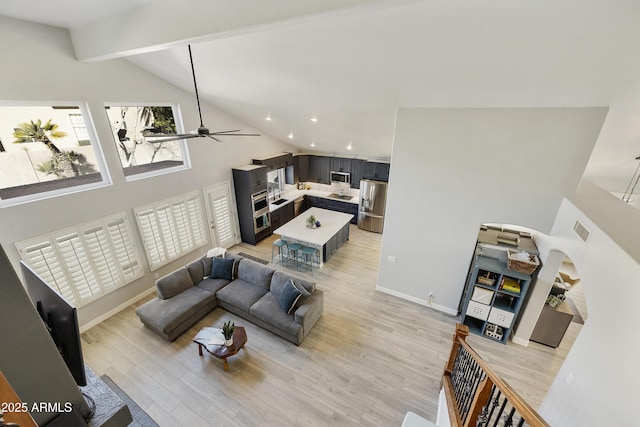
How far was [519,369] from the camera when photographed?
4.01 metres

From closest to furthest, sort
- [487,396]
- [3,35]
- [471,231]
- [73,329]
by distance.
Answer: [73,329], [487,396], [3,35], [471,231]

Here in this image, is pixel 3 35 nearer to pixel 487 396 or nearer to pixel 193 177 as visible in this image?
pixel 193 177

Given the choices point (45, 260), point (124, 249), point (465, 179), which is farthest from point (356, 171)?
point (45, 260)

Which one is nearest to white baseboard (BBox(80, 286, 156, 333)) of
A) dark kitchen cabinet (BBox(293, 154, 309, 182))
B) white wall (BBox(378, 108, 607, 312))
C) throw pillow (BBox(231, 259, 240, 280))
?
throw pillow (BBox(231, 259, 240, 280))

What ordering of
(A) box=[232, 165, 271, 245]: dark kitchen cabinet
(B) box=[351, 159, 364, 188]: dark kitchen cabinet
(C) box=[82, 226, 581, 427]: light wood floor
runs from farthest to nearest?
(B) box=[351, 159, 364, 188]: dark kitchen cabinet, (A) box=[232, 165, 271, 245]: dark kitchen cabinet, (C) box=[82, 226, 581, 427]: light wood floor

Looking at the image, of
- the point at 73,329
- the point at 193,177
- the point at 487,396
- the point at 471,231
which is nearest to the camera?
the point at 73,329

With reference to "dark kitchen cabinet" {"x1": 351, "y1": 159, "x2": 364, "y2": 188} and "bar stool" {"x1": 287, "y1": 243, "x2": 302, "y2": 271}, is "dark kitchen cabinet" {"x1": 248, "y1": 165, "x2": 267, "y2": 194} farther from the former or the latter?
"dark kitchen cabinet" {"x1": 351, "y1": 159, "x2": 364, "y2": 188}

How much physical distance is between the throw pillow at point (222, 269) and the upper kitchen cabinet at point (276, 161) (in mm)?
3211

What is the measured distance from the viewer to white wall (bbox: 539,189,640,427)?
195 centimetres

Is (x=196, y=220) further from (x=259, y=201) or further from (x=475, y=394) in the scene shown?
(x=475, y=394)

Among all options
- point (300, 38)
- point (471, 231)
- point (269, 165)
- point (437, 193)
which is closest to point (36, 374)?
point (300, 38)

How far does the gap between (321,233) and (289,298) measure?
2371 mm

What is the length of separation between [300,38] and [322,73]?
0.68m

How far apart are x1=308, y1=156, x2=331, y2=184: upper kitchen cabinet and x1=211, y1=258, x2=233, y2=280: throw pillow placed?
199 inches
